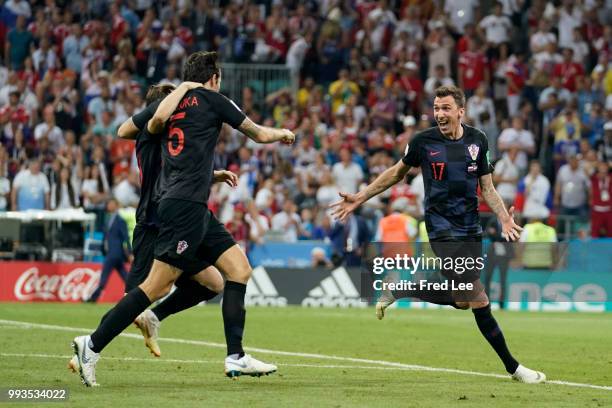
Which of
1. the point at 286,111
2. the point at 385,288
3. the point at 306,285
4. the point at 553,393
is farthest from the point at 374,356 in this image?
the point at 286,111

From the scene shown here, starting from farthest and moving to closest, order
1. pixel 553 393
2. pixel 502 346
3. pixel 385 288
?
1. pixel 385 288
2. pixel 502 346
3. pixel 553 393

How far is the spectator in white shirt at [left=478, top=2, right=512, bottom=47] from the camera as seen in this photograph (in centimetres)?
2991

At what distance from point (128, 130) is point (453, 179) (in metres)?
2.71

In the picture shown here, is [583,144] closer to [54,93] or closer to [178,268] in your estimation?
[54,93]

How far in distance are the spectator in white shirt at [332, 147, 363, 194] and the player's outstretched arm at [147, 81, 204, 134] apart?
16.1 metres

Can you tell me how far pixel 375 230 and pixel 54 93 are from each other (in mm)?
7846

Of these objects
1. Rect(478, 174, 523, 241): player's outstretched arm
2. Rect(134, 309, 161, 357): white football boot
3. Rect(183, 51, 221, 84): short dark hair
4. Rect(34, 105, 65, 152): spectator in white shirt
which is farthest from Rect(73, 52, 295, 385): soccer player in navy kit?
Rect(34, 105, 65, 152): spectator in white shirt

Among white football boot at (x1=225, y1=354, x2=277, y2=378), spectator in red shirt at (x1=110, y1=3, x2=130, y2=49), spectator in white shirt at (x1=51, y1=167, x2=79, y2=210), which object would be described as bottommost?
spectator in white shirt at (x1=51, y1=167, x2=79, y2=210)

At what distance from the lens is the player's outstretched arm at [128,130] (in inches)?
415

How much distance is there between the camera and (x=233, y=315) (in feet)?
34.4

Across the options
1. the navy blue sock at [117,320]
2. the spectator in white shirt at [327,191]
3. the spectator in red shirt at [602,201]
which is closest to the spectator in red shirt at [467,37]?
the spectator in white shirt at [327,191]

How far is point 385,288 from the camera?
12.1m

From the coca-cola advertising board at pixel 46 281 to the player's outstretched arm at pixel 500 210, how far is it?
45.6 feet

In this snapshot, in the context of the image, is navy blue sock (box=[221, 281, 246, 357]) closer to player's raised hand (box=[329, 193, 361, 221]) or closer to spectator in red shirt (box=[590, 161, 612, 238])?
player's raised hand (box=[329, 193, 361, 221])
